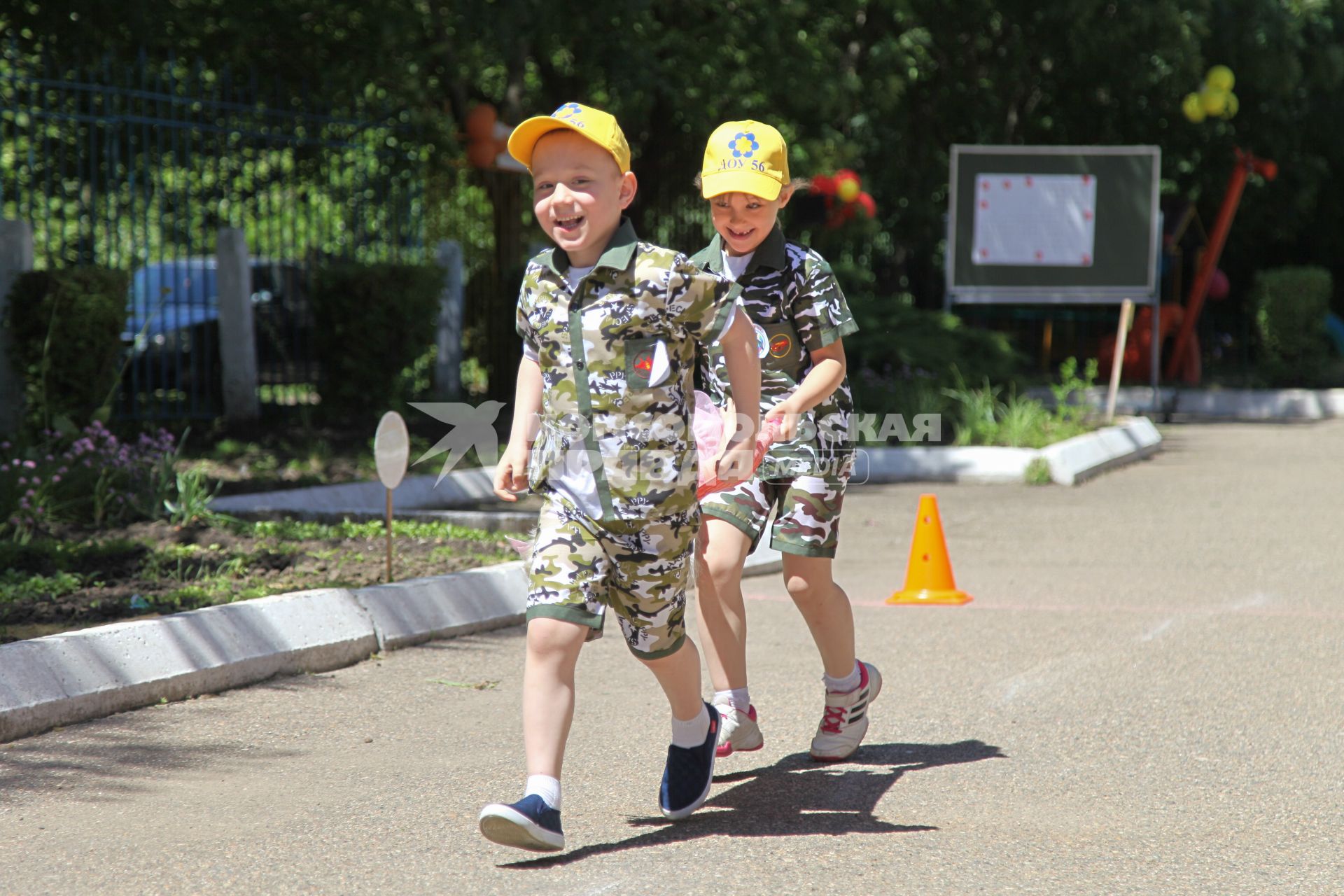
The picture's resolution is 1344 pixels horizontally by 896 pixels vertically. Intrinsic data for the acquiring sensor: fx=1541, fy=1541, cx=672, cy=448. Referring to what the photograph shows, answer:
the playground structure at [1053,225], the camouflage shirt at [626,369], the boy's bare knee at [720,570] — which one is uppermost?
the playground structure at [1053,225]

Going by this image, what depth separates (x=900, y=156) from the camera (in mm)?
22062

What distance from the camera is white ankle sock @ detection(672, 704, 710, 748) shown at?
13.4 feet

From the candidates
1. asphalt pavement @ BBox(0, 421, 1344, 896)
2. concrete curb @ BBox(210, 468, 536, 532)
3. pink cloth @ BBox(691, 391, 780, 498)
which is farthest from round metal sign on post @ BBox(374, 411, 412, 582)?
pink cloth @ BBox(691, 391, 780, 498)

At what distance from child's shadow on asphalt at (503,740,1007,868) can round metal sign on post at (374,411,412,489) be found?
245cm

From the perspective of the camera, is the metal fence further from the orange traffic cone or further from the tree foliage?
the orange traffic cone

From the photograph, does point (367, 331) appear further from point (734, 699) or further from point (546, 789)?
point (546, 789)

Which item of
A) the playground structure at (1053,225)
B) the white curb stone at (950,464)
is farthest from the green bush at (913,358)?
the playground structure at (1053,225)

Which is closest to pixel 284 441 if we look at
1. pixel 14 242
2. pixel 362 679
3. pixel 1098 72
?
pixel 14 242

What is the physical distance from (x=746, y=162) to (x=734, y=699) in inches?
62.3

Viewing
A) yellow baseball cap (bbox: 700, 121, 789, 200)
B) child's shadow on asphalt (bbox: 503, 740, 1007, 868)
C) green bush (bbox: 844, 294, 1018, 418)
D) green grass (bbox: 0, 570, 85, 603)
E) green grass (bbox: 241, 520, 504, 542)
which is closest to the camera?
child's shadow on asphalt (bbox: 503, 740, 1007, 868)

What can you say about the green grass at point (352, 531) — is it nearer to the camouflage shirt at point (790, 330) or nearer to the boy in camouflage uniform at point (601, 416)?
the camouflage shirt at point (790, 330)

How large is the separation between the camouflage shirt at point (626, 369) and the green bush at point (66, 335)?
7.52 m

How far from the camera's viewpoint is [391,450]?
6504 millimetres

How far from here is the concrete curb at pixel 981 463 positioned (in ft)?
40.5
